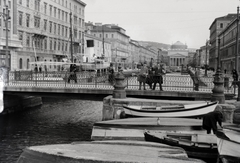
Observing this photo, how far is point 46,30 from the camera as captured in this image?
62125 millimetres

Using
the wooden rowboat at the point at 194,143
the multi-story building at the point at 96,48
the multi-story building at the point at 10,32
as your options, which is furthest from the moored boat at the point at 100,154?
the multi-story building at the point at 96,48

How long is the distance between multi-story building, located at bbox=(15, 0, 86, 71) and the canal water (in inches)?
747

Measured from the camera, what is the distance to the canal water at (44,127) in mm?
16867

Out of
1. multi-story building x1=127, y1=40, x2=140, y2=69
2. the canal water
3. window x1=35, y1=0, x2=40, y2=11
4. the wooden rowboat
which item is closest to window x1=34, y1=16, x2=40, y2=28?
window x1=35, y1=0, x2=40, y2=11

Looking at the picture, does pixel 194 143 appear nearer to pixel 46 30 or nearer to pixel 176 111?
pixel 176 111

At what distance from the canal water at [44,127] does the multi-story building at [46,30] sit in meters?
19.0

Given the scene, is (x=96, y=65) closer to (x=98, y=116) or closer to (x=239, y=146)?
(x=98, y=116)

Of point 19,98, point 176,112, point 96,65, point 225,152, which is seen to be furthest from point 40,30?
point 225,152

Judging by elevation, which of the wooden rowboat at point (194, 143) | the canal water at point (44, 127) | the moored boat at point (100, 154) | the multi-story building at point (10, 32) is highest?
the multi-story building at point (10, 32)

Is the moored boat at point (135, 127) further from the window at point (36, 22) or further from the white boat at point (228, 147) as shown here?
the window at point (36, 22)

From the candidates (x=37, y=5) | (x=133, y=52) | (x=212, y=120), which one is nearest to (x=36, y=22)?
(x=37, y=5)

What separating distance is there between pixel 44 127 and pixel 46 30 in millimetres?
43842

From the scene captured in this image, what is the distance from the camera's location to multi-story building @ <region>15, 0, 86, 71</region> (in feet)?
174

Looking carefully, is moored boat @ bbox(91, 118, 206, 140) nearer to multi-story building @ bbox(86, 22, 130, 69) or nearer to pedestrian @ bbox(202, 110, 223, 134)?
pedestrian @ bbox(202, 110, 223, 134)
